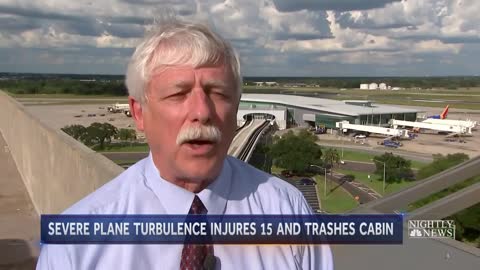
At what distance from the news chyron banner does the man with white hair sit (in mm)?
24

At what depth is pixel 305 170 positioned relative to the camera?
5300 centimetres

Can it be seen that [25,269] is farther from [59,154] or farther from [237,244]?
[237,244]

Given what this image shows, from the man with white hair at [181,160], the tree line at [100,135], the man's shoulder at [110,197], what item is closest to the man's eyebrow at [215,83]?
the man with white hair at [181,160]

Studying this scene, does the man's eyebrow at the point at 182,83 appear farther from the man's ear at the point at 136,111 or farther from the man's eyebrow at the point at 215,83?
the man's ear at the point at 136,111

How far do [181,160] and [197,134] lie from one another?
121mm

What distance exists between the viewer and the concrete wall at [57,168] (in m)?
4.36

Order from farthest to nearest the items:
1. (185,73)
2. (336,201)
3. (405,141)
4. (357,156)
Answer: (405,141), (357,156), (336,201), (185,73)

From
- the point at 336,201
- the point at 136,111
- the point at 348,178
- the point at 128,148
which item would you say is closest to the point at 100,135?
the point at 128,148

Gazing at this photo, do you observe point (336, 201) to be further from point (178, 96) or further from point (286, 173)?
point (178, 96)

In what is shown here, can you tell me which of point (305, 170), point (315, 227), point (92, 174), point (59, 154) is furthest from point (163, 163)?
point (305, 170)

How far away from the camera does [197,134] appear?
170cm

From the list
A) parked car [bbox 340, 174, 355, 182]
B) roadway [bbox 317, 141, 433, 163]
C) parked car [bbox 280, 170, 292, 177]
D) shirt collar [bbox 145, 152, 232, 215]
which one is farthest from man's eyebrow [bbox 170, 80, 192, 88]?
roadway [bbox 317, 141, 433, 163]

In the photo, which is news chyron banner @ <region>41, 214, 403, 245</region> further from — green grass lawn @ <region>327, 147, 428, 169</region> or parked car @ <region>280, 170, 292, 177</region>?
green grass lawn @ <region>327, 147, 428, 169</region>

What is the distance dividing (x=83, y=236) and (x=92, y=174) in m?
2.76
